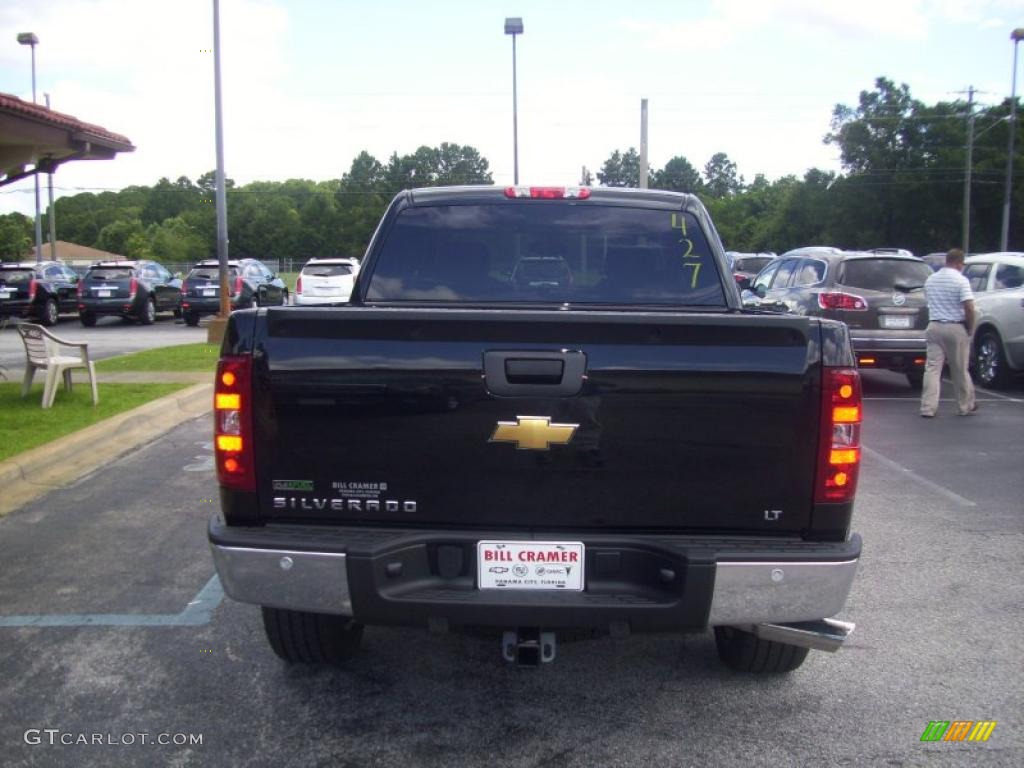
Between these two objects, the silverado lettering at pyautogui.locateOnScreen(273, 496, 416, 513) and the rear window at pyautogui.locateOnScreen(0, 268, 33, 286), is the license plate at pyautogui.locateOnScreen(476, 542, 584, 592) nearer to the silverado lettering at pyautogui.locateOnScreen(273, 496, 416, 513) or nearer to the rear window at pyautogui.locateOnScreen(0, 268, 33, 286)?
the silverado lettering at pyautogui.locateOnScreen(273, 496, 416, 513)

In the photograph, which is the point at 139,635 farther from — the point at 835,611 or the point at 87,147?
the point at 87,147

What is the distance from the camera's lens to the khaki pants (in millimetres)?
10203

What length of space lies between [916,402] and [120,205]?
108 metres

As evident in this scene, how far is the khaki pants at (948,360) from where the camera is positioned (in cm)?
1020

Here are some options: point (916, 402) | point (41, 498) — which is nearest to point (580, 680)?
point (41, 498)

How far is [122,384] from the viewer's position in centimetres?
1191

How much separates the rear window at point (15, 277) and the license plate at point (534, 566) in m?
24.2

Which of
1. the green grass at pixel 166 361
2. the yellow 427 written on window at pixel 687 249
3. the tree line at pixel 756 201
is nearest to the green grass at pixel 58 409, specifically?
the green grass at pixel 166 361

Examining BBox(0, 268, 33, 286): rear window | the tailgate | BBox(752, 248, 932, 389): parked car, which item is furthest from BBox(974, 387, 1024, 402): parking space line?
BBox(0, 268, 33, 286): rear window

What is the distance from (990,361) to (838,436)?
35.2 ft

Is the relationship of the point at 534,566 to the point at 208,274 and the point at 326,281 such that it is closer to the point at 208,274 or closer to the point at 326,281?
the point at 326,281

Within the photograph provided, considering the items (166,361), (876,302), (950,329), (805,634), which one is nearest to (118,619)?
(805,634)

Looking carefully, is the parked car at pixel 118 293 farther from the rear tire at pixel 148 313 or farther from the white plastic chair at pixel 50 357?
the white plastic chair at pixel 50 357

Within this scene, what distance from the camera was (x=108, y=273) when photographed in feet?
82.4
